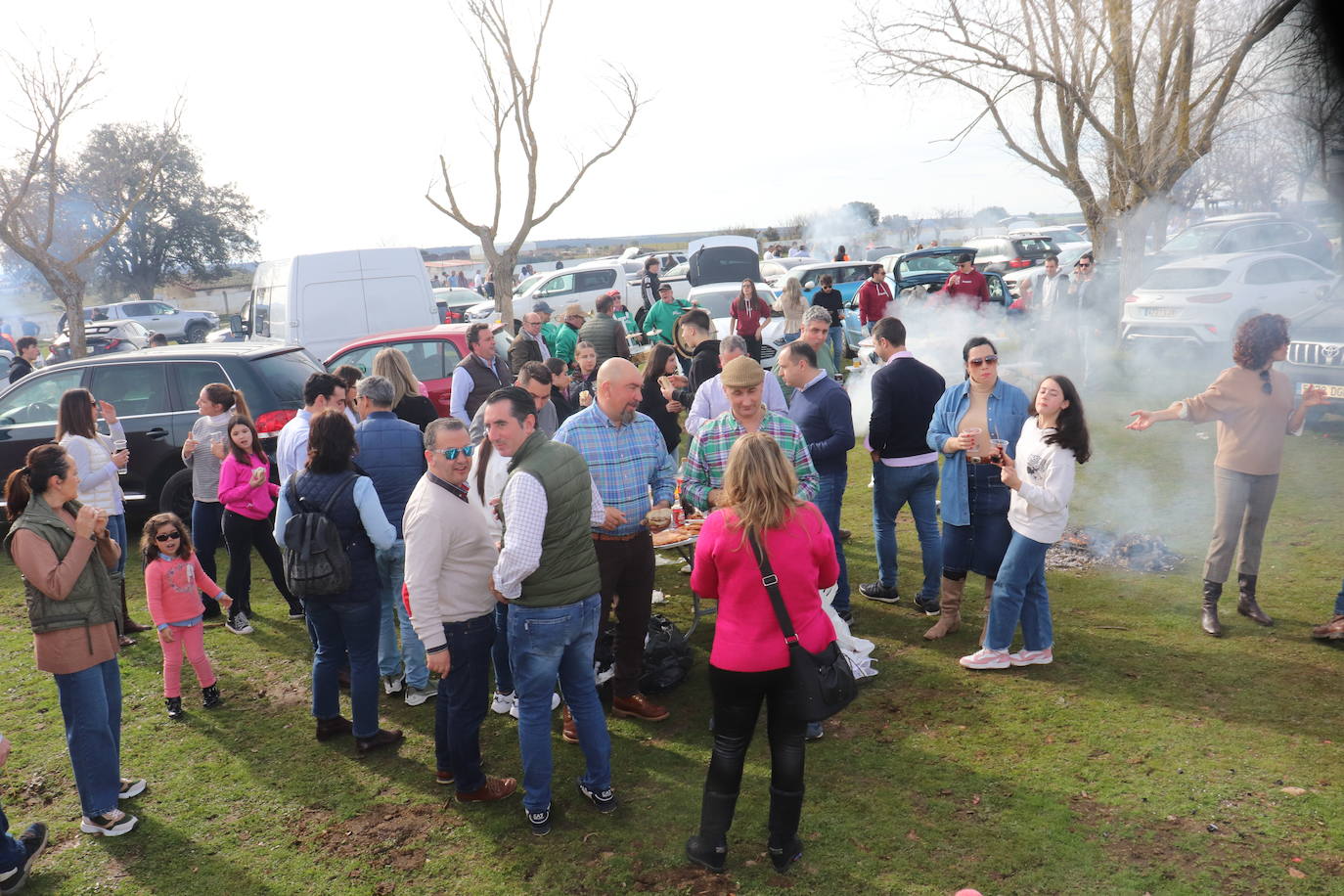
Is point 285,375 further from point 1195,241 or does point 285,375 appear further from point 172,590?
point 1195,241

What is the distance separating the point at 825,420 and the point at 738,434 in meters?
1.07

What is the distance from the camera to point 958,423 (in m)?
5.46

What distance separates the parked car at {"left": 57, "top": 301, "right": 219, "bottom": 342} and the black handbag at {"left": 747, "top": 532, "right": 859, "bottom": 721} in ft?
109

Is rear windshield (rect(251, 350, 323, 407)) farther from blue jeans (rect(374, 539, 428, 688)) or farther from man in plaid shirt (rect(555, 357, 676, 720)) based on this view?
man in plaid shirt (rect(555, 357, 676, 720))

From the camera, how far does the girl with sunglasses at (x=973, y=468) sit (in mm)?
5305

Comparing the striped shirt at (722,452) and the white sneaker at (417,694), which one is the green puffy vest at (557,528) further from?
the white sneaker at (417,694)

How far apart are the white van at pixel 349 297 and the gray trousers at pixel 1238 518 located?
9.78m

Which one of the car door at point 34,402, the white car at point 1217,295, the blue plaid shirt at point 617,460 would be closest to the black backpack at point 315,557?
the blue plaid shirt at point 617,460

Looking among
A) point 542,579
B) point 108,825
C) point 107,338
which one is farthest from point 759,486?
point 107,338

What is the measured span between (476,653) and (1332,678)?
4.66m

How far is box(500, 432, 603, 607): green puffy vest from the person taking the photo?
374cm

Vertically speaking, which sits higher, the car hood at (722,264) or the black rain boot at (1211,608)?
the car hood at (722,264)

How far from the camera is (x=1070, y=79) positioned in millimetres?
13367

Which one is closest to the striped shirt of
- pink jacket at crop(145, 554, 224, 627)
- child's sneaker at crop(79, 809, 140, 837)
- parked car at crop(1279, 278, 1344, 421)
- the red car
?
pink jacket at crop(145, 554, 224, 627)
